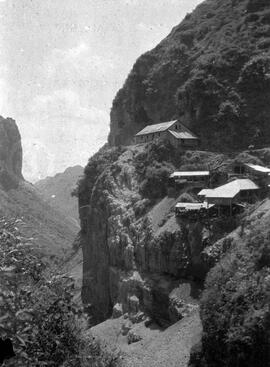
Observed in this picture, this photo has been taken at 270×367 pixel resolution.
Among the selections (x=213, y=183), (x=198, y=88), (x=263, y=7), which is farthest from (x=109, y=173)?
(x=263, y=7)

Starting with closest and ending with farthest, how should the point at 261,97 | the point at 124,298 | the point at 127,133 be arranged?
the point at 124,298 < the point at 261,97 < the point at 127,133

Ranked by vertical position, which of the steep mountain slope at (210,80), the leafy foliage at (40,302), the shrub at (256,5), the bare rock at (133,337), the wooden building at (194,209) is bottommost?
the bare rock at (133,337)

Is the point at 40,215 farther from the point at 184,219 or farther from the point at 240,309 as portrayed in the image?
the point at 240,309

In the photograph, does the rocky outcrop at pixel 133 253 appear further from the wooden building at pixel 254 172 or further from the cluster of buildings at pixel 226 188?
the wooden building at pixel 254 172

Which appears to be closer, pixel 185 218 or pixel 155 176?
pixel 185 218

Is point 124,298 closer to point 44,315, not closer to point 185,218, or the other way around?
point 185,218

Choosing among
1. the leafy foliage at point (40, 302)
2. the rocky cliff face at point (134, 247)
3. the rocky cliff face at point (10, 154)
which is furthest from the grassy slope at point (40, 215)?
the leafy foliage at point (40, 302)
